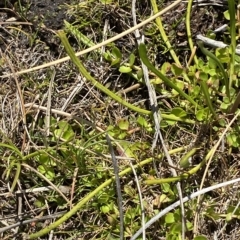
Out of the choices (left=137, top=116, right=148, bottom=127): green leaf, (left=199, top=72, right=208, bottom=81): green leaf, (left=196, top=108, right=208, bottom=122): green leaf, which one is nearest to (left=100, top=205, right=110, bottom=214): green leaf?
(left=137, top=116, right=148, bottom=127): green leaf

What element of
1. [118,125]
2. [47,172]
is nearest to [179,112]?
[118,125]

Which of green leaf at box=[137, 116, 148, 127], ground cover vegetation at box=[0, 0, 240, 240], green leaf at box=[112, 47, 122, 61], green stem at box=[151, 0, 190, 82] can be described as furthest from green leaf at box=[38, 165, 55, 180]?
green stem at box=[151, 0, 190, 82]

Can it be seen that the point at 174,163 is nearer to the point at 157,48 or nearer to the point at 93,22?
the point at 157,48

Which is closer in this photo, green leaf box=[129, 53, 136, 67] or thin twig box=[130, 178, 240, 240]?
thin twig box=[130, 178, 240, 240]

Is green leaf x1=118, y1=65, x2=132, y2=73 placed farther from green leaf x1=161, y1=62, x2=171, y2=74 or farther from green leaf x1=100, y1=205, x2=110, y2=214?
green leaf x1=100, y1=205, x2=110, y2=214

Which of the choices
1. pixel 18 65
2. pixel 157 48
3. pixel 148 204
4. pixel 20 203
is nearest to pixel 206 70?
pixel 157 48

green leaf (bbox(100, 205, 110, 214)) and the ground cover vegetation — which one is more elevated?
the ground cover vegetation

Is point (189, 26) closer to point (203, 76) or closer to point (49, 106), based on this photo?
point (203, 76)

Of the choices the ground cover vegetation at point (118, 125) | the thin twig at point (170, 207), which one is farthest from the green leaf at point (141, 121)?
the thin twig at point (170, 207)

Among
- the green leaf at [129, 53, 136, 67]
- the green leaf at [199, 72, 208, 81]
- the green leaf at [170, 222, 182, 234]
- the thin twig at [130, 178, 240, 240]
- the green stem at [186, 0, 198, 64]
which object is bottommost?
the green leaf at [170, 222, 182, 234]
